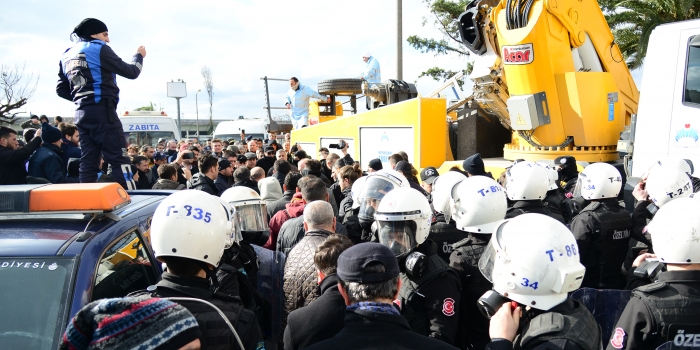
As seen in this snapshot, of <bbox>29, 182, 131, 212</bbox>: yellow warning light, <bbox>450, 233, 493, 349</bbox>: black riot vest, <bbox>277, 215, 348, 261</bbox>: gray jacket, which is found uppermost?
<bbox>29, 182, 131, 212</bbox>: yellow warning light

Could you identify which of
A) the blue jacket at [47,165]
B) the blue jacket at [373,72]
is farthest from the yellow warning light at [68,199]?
the blue jacket at [373,72]

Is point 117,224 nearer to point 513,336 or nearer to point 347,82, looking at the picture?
point 513,336

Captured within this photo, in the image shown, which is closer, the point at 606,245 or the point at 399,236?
the point at 399,236

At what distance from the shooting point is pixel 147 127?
17.4 meters

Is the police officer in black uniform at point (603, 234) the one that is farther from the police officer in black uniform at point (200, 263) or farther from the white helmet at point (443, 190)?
the police officer in black uniform at point (200, 263)

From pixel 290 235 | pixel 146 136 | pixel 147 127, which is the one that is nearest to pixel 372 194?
pixel 290 235

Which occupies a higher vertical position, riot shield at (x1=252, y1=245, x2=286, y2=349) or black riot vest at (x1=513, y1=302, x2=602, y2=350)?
black riot vest at (x1=513, y1=302, x2=602, y2=350)

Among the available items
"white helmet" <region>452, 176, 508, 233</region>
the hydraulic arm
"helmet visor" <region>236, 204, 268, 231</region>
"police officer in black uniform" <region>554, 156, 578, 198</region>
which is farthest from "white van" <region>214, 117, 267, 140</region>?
"white helmet" <region>452, 176, 508, 233</region>

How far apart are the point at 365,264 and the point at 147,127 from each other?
1681 centimetres

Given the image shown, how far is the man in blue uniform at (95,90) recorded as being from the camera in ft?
15.1

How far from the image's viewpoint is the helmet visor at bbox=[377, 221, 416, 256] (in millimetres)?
3277

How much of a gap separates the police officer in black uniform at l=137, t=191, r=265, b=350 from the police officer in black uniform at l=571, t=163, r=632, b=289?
10.1 ft

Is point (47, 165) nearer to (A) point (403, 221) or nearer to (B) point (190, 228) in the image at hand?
(B) point (190, 228)

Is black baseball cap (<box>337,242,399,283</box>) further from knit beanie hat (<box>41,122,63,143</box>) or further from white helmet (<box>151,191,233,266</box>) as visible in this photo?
knit beanie hat (<box>41,122,63,143</box>)
